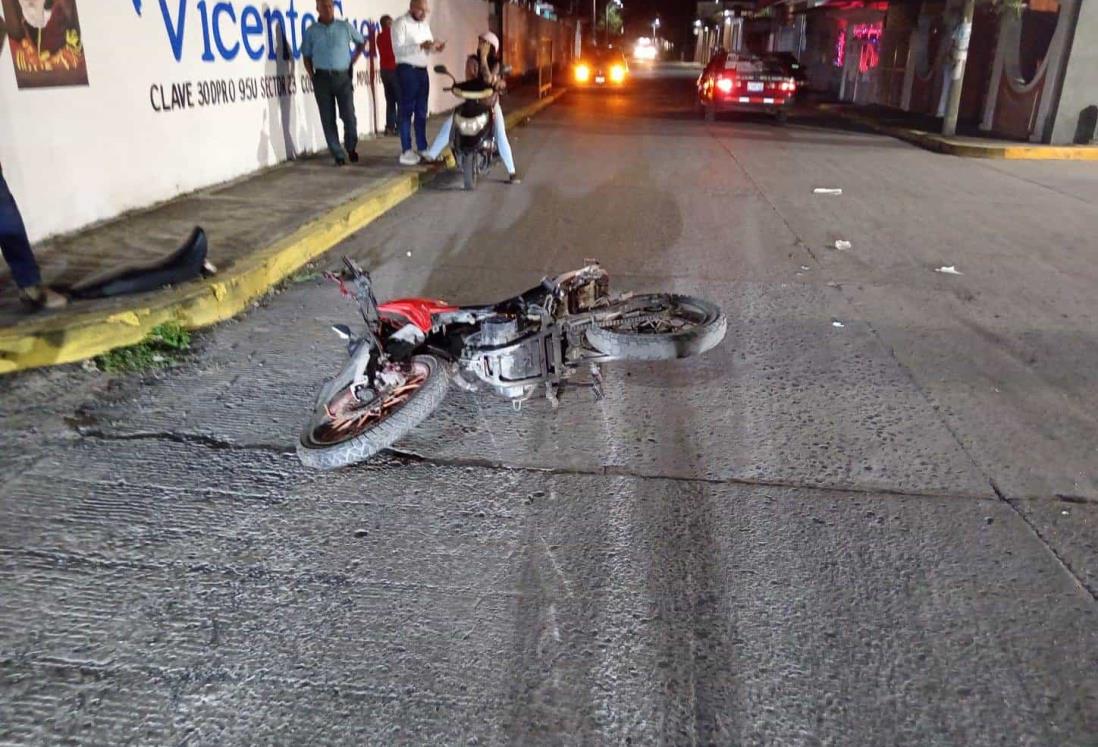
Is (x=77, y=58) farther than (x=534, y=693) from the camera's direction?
Yes

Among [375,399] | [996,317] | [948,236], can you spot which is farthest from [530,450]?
[948,236]

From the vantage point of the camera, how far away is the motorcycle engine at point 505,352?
4262mm

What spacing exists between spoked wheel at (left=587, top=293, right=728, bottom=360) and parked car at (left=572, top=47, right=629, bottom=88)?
38.3 m

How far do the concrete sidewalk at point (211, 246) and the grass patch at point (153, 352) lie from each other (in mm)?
68

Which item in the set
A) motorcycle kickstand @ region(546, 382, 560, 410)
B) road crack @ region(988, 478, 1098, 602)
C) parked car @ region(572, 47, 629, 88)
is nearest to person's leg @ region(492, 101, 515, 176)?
motorcycle kickstand @ region(546, 382, 560, 410)

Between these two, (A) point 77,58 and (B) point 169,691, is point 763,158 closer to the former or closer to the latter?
(A) point 77,58

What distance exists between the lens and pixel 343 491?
12.5 feet

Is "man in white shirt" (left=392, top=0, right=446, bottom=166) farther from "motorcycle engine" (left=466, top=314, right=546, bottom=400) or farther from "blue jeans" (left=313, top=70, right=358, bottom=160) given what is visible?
"motorcycle engine" (left=466, top=314, right=546, bottom=400)

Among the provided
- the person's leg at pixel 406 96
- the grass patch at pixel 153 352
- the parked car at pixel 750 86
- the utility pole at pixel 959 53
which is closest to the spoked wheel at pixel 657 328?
the grass patch at pixel 153 352

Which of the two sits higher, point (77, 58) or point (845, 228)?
point (77, 58)

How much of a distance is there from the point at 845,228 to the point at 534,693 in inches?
303

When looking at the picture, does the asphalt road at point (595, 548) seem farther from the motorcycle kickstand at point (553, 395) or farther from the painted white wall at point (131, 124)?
the painted white wall at point (131, 124)

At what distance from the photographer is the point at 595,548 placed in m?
3.39

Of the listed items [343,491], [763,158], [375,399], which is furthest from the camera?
[763,158]
